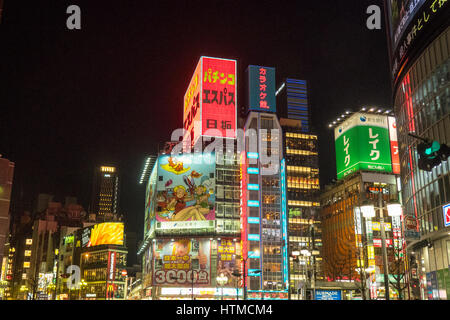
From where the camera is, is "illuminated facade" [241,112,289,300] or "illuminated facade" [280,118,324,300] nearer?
"illuminated facade" [241,112,289,300]

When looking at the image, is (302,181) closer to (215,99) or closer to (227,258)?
(215,99)

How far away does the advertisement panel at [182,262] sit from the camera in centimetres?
10625

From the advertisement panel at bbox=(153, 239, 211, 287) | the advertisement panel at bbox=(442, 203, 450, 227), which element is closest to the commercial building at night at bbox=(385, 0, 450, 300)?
the advertisement panel at bbox=(442, 203, 450, 227)

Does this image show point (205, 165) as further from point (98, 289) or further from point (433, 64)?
point (433, 64)

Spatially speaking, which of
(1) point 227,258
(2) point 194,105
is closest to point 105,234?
(1) point 227,258

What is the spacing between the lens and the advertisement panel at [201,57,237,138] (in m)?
115

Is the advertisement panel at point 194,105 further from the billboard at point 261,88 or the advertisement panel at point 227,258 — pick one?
the advertisement panel at point 227,258

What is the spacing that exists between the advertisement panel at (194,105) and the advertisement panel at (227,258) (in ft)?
88.6

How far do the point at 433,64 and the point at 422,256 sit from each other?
1900 centimetres

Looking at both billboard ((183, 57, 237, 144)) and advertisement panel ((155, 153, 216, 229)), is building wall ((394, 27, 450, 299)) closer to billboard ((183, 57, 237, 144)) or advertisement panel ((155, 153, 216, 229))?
advertisement panel ((155, 153, 216, 229))

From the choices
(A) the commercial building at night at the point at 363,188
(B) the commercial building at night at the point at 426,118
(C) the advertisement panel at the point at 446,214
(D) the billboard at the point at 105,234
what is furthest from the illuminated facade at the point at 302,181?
(C) the advertisement panel at the point at 446,214

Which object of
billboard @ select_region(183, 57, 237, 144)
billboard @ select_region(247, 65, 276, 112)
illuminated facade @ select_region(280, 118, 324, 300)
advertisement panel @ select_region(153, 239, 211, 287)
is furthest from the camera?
illuminated facade @ select_region(280, 118, 324, 300)

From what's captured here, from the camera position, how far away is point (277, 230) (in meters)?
117
